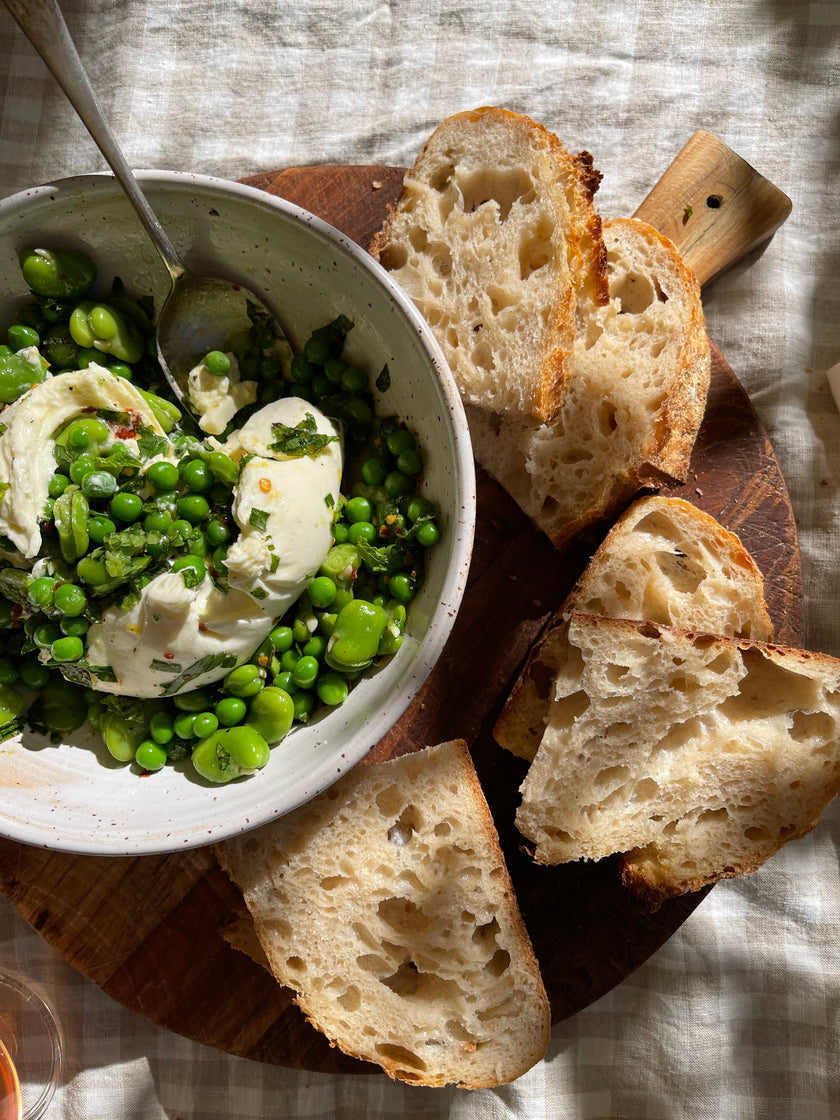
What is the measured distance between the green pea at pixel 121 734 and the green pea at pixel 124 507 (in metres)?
0.62

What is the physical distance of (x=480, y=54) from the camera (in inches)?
153

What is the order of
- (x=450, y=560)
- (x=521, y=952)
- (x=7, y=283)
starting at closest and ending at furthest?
A: (x=450, y=560)
(x=7, y=283)
(x=521, y=952)

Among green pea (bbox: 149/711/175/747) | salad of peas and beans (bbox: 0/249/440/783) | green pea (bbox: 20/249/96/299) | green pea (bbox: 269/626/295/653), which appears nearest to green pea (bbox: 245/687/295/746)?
salad of peas and beans (bbox: 0/249/440/783)

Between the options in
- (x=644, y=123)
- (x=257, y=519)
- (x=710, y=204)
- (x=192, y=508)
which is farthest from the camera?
(x=644, y=123)

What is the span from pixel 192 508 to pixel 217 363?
1.77ft

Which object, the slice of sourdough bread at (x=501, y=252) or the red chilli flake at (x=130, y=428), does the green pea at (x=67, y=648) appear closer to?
the red chilli flake at (x=130, y=428)

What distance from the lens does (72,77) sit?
2.50m

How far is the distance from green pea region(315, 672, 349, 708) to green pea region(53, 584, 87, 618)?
0.75 m

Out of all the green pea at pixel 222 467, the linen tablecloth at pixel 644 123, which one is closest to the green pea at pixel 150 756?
the green pea at pixel 222 467

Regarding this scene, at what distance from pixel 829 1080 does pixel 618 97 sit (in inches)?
161

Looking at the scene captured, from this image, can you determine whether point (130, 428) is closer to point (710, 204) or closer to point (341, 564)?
point (341, 564)

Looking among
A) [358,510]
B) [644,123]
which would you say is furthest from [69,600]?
[644,123]

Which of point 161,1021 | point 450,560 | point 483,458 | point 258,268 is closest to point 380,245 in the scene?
point 258,268

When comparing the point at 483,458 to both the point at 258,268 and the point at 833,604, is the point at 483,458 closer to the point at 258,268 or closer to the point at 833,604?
the point at 258,268
